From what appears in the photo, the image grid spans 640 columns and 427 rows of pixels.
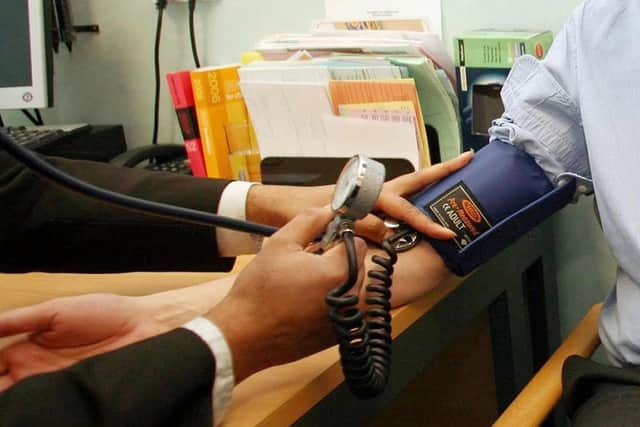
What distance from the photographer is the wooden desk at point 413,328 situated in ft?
2.32

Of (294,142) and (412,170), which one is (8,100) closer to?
(294,142)

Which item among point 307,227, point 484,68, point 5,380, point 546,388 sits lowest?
point 546,388

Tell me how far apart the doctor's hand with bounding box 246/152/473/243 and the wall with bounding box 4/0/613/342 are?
449 millimetres

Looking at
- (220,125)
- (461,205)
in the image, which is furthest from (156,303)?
(220,125)

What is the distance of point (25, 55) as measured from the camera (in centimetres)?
155

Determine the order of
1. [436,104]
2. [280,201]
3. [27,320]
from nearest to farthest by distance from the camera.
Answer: [27,320] → [280,201] → [436,104]

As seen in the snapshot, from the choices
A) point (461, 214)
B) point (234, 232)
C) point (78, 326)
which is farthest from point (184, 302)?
point (461, 214)

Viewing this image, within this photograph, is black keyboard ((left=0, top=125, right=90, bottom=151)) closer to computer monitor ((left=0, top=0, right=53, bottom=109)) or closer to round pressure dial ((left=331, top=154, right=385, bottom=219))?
computer monitor ((left=0, top=0, right=53, bottom=109))

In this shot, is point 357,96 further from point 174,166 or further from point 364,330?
point 364,330

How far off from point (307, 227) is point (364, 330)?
0.11 meters

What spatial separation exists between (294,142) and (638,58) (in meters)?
0.58

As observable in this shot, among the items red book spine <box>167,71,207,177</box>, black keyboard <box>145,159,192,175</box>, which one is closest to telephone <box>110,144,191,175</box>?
black keyboard <box>145,159,192,175</box>

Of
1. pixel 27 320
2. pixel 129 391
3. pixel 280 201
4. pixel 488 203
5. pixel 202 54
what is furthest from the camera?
pixel 202 54

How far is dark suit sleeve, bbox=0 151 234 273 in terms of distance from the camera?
1084 millimetres
